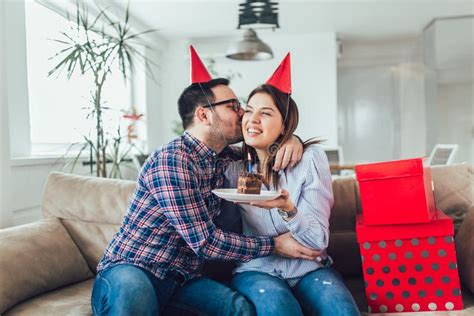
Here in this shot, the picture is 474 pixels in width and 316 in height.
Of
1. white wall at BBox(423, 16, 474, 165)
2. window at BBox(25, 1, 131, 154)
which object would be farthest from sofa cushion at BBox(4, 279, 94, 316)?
white wall at BBox(423, 16, 474, 165)

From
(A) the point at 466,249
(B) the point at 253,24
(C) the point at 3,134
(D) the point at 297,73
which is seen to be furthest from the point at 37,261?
(D) the point at 297,73

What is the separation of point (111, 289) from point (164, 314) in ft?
0.69

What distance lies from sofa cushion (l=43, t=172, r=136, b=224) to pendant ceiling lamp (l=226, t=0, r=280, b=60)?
147cm

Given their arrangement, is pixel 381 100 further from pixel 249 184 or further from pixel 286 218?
pixel 249 184

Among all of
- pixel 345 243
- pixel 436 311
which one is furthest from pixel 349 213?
pixel 436 311

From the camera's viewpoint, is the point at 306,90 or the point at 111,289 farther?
the point at 306,90

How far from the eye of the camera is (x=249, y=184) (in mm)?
1308

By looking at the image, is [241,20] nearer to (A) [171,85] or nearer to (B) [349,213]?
(B) [349,213]

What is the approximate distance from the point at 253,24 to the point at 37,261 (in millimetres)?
1999

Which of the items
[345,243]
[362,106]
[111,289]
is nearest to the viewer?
[111,289]

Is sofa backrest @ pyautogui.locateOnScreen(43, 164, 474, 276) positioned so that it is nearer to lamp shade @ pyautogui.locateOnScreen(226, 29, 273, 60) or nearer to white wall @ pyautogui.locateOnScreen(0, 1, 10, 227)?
white wall @ pyautogui.locateOnScreen(0, 1, 10, 227)

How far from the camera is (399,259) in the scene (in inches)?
58.9

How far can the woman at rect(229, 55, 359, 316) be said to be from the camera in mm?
1339

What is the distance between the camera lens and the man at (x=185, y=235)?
1.37m
